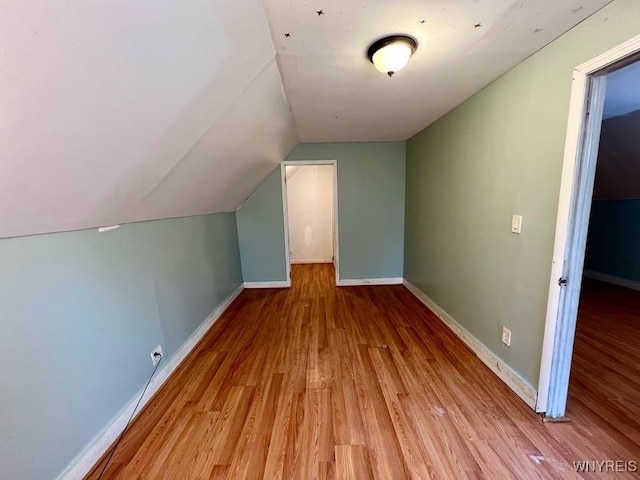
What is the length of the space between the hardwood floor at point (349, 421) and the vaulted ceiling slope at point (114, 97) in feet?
4.14

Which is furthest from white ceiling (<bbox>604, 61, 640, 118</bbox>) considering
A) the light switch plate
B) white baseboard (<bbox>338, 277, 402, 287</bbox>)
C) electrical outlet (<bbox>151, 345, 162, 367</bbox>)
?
electrical outlet (<bbox>151, 345, 162, 367</bbox>)

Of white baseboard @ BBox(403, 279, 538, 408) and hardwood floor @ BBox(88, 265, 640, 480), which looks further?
white baseboard @ BBox(403, 279, 538, 408)

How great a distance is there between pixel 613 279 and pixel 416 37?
465cm

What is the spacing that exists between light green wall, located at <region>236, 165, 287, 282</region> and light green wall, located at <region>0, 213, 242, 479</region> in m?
1.76

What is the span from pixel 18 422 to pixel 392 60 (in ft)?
7.62

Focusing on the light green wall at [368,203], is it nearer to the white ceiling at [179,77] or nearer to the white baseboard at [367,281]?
the white baseboard at [367,281]

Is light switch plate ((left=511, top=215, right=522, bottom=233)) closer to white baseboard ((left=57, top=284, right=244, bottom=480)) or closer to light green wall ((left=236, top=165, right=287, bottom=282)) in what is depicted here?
white baseboard ((left=57, top=284, right=244, bottom=480))

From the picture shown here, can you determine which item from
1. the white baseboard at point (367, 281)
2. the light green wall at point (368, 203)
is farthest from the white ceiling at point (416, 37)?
the white baseboard at point (367, 281)

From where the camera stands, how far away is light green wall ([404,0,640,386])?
54.5 inches

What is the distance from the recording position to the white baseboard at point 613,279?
139 inches

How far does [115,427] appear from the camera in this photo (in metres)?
1.48

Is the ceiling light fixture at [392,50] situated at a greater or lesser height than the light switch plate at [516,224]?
greater

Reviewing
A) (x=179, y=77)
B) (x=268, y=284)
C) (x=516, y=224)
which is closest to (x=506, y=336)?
(x=516, y=224)

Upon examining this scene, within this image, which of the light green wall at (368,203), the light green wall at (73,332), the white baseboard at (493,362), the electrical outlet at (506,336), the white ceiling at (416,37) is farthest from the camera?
the light green wall at (368,203)
